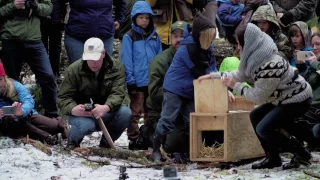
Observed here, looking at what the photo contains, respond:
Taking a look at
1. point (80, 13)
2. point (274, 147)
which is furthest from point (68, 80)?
point (274, 147)

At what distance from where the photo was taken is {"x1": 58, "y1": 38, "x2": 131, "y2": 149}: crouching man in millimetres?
7801

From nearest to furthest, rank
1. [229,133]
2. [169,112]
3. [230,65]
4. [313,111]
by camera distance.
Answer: [229,133] → [169,112] → [313,111] → [230,65]

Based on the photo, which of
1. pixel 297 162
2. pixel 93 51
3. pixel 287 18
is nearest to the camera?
pixel 297 162

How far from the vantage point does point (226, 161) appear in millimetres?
6820

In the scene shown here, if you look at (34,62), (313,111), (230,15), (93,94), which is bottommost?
(313,111)

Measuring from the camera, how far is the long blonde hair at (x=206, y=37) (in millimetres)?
7091

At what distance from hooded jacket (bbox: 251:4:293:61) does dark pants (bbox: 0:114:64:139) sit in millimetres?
2635

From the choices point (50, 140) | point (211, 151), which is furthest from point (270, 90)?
point (50, 140)

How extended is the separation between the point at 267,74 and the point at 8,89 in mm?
3262

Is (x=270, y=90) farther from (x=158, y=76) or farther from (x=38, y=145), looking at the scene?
(x=38, y=145)

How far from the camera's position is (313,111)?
7.41 meters

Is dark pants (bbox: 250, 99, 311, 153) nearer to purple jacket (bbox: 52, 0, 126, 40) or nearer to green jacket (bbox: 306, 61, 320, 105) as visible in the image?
green jacket (bbox: 306, 61, 320, 105)

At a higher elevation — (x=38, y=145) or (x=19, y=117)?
(x=19, y=117)

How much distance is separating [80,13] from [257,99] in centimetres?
324
